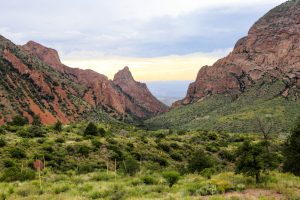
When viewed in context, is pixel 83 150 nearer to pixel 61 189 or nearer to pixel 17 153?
pixel 17 153

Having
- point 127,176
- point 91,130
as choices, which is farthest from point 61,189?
point 91,130

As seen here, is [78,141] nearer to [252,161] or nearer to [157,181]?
[157,181]

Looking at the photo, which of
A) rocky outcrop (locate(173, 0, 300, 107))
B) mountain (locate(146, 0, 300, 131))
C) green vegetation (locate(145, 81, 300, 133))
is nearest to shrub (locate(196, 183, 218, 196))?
green vegetation (locate(145, 81, 300, 133))

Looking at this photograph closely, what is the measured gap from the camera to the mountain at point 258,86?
121125 millimetres

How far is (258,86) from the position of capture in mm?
155500

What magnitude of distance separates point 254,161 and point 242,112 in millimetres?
111981

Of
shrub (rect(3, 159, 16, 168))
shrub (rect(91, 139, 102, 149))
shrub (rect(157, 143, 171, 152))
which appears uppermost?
shrub (rect(91, 139, 102, 149))

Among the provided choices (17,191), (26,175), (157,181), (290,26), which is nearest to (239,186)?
(157,181)

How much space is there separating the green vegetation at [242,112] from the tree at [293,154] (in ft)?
246

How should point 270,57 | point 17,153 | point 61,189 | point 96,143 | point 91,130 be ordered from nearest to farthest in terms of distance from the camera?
1. point 61,189
2. point 17,153
3. point 96,143
4. point 91,130
5. point 270,57

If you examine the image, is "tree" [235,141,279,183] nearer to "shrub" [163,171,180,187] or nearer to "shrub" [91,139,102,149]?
"shrub" [163,171,180,187]

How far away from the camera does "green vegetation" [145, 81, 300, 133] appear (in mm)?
111262

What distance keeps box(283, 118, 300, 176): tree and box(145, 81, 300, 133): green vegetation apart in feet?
246

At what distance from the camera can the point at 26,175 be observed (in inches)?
931
